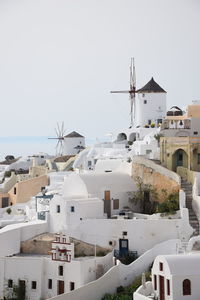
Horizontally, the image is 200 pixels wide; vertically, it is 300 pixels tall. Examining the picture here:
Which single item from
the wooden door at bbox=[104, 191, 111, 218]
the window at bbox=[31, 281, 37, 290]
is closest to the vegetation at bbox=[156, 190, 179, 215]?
the wooden door at bbox=[104, 191, 111, 218]

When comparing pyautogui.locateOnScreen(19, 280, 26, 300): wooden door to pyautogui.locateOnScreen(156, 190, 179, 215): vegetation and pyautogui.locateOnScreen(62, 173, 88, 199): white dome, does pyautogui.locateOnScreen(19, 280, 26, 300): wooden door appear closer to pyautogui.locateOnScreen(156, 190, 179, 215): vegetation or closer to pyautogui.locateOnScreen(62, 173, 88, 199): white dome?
pyautogui.locateOnScreen(62, 173, 88, 199): white dome

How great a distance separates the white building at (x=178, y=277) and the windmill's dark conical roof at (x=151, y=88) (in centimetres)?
2873

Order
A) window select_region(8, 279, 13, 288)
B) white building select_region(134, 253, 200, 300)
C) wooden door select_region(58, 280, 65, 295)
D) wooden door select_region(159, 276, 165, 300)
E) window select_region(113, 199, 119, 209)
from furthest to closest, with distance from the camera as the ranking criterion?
1. window select_region(113, 199, 119, 209)
2. window select_region(8, 279, 13, 288)
3. wooden door select_region(58, 280, 65, 295)
4. wooden door select_region(159, 276, 165, 300)
5. white building select_region(134, 253, 200, 300)

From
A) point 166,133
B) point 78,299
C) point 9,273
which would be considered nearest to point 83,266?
point 78,299

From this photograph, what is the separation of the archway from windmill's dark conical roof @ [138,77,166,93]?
16.8 meters

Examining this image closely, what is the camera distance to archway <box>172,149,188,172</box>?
32.2m

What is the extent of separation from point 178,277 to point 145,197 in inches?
413

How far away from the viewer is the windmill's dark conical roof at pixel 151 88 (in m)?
48.6

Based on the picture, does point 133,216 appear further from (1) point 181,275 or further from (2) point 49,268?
(1) point 181,275

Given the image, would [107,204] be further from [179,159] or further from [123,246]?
[179,159]

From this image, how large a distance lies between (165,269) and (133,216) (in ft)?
26.6

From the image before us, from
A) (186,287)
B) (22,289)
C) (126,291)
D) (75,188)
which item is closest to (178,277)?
(186,287)

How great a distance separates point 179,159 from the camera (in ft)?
107

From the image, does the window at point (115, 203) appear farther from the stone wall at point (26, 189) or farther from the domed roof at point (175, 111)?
the domed roof at point (175, 111)
